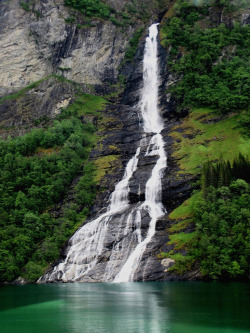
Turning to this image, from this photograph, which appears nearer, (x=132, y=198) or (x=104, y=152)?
(x=132, y=198)

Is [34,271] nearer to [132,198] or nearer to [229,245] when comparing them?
[132,198]

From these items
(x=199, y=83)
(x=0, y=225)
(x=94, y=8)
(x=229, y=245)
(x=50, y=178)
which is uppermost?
(x=94, y=8)

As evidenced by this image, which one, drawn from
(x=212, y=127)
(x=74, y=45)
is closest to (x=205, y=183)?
(x=212, y=127)

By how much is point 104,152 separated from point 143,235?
26597 millimetres

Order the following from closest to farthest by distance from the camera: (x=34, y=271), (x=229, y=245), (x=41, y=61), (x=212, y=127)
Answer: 1. (x=229, y=245)
2. (x=34, y=271)
3. (x=212, y=127)
4. (x=41, y=61)

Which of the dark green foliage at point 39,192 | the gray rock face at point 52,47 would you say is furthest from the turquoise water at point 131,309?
the gray rock face at point 52,47

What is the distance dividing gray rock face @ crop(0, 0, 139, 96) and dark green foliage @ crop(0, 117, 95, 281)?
23.6 m

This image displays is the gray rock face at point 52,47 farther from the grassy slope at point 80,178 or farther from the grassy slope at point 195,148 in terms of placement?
the grassy slope at point 195,148

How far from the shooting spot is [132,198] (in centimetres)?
5453

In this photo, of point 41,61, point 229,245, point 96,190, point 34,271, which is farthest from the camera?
point 41,61

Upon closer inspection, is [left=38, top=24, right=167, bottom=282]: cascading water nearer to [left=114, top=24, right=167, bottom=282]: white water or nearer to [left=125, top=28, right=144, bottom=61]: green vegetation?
[left=114, top=24, right=167, bottom=282]: white water

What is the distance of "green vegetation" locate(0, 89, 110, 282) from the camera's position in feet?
156

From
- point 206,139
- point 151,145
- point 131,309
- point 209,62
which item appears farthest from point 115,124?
point 131,309

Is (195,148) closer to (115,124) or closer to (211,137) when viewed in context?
(211,137)
